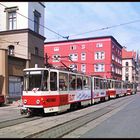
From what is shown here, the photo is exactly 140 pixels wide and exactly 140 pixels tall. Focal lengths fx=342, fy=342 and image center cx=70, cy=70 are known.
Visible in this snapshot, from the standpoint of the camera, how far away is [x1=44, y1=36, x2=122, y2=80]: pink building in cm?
8562

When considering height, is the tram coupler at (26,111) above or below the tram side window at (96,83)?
below

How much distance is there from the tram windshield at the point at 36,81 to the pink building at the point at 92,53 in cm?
6235

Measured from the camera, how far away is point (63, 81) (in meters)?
22.1

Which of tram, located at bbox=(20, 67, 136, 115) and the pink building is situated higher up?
the pink building

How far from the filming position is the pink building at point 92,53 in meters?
85.6

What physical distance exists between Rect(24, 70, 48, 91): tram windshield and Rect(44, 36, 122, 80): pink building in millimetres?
62352

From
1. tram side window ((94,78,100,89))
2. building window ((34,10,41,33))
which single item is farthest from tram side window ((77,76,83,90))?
building window ((34,10,41,33))

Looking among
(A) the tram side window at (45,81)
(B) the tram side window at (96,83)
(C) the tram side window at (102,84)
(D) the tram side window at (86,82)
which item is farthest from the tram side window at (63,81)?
(C) the tram side window at (102,84)

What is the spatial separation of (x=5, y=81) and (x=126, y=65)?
98.6 metres

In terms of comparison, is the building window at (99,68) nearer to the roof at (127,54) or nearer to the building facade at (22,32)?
the roof at (127,54)

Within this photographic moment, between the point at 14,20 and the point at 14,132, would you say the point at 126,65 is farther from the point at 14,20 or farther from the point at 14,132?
the point at 14,132

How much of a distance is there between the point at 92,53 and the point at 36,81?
68.1 metres

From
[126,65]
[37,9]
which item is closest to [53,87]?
[37,9]

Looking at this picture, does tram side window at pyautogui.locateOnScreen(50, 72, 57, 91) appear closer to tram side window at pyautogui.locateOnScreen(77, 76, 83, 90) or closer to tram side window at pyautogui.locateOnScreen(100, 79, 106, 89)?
tram side window at pyautogui.locateOnScreen(77, 76, 83, 90)
